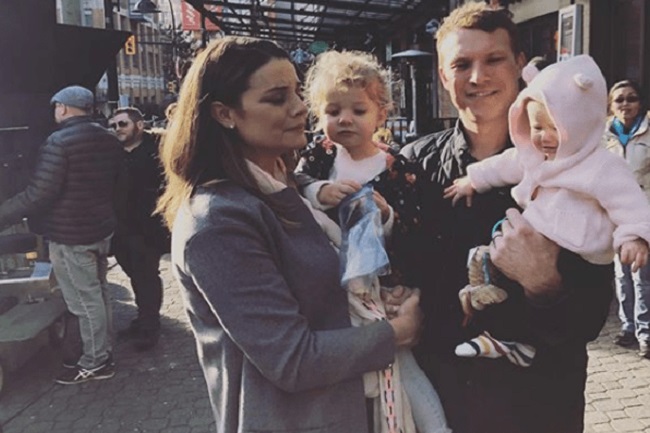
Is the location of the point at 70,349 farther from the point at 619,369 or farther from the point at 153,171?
the point at 619,369

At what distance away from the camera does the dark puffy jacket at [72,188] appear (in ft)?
16.7

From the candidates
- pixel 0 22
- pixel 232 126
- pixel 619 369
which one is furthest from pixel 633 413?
pixel 0 22

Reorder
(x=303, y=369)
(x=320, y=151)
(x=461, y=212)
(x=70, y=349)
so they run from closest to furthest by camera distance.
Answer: (x=303, y=369)
(x=461, y=212)
(x=320, y=151)
(x=70, y=349)

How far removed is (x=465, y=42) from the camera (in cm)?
211

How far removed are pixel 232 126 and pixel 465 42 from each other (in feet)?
2.63

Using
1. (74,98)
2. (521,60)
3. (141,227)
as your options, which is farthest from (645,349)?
(74,98)

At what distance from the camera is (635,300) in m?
5.67

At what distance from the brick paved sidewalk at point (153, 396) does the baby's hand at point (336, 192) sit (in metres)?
2.83

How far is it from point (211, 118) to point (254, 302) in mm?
513

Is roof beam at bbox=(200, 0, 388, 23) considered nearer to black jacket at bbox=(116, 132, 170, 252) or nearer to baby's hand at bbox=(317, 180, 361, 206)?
black jacket at bbox=(116, 132, 170, 252)

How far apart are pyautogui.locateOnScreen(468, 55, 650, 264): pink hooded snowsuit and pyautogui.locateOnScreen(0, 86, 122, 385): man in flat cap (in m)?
4.09

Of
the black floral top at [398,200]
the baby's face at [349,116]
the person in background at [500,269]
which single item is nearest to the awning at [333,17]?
the baby's face at [349,116]

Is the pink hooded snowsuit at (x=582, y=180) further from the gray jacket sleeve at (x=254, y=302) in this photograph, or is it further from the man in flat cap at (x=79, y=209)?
the man in flat cap at (x=79, y=209)

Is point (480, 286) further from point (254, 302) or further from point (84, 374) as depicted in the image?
point (84, 374)
